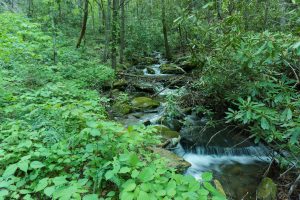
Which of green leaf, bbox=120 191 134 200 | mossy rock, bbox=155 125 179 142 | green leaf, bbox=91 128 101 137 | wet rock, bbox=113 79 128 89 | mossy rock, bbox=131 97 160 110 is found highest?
wet rock, bbox=113 79 128 89

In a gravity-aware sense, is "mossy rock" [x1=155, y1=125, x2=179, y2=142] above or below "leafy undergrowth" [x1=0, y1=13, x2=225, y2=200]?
below

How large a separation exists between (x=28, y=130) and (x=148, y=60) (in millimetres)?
14360

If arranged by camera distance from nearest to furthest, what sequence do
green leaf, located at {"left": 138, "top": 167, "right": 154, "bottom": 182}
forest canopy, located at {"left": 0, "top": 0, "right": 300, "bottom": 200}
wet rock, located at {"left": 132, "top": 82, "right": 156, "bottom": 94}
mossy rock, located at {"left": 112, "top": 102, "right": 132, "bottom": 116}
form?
green leaf, located at {"left": 138, "top": 167, "right": 154, "bottom": 182}, forest canopy, located at {"left": 0, "top": 0, "right": 300, "bottom": 200}, mossy rock, located at {"left": 112, "top": 102, "right": 132, "bottom": 116}, wet rock, located at {"left": 132, "top": 82, "right": 156, "bottom": 94}

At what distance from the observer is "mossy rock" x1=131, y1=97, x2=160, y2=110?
916 centimetres

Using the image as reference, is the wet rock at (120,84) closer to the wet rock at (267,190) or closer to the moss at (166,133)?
the moss at (166,133)

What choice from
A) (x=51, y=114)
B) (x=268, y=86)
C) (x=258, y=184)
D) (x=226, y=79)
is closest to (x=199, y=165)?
(x=258, y=184)

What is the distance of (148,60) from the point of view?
17.5 metres

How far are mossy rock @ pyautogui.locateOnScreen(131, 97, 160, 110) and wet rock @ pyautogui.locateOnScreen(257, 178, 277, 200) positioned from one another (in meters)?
4.90

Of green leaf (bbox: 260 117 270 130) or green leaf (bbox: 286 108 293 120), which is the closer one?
green leaf (bbox: 286 108 293 120)

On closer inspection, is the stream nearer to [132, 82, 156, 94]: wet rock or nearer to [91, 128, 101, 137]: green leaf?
[132, 82, 156, 94]: wet rock

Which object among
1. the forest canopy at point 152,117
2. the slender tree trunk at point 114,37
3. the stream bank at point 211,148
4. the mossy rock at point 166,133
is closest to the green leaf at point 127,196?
the forest canopy at point 152,117

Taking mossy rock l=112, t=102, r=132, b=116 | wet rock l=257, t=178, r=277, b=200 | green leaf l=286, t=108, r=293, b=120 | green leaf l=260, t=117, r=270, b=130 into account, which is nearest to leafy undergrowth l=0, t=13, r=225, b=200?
green leaf l=260, t=117, r=270, b=130

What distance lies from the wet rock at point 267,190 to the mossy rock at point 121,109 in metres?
4.69

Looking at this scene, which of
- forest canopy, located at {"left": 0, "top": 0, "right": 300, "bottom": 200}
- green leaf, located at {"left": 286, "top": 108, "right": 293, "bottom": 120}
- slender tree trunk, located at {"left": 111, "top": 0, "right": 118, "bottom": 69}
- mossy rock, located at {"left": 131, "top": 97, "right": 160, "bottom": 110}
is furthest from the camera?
slender tree trunk, located at {"left": 111, "top": 0, "right": 118, "bottom": 69}
